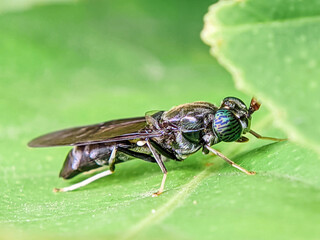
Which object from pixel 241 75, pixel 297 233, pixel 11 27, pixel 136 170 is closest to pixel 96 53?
pixel 11 27

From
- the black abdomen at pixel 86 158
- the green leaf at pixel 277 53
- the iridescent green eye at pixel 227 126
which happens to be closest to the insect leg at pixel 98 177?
the black abdomen at pixel 86 158

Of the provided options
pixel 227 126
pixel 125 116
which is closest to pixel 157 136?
pixel 227 126

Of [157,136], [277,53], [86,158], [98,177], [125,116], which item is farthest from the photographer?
[125,116]

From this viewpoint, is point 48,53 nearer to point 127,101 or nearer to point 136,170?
point 127,101

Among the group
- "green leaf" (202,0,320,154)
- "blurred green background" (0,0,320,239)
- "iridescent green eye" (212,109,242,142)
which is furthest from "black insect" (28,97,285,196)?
"green leaf" (202,0,320,154)

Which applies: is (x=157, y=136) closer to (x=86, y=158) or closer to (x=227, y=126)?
(x=227, y=126)

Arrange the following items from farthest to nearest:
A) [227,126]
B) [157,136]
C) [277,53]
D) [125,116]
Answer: [125,116], [157,136], [227,126], [277,53]
